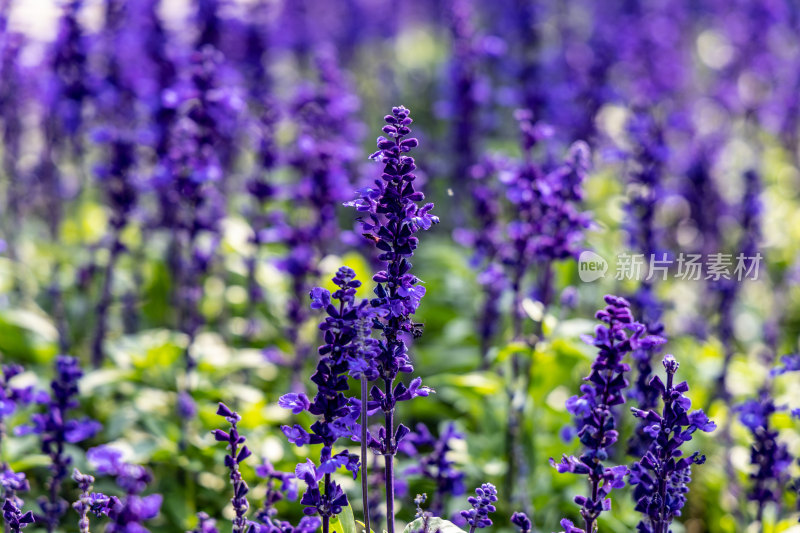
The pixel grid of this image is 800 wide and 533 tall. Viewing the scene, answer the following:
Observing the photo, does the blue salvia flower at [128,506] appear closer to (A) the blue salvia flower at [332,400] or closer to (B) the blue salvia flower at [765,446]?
(A) the blue salvia flower at [332,400]

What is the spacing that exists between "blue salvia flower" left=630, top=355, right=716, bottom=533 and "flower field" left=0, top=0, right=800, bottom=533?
1 centimetres

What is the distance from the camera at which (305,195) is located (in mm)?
5805

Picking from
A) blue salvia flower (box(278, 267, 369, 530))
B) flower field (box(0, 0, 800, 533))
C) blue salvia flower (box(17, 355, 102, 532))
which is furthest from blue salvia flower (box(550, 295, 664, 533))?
blue salvia flower (box(17, 355, 102, 532))

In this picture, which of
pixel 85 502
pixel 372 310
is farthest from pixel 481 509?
pixel 85 502

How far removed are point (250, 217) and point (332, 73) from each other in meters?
1.34

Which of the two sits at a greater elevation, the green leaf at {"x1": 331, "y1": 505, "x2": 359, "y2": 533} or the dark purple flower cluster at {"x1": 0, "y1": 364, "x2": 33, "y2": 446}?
the dark purple flower cluster at {"x1": 0, "y1": 364, "x2": 33, "y2": 446}

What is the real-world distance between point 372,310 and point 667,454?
123 centimetres

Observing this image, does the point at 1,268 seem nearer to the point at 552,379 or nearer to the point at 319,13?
the point at 552,379

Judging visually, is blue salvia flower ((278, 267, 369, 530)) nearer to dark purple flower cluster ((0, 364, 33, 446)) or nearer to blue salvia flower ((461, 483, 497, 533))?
blue salvia flower ((461, 483, 497, 533))

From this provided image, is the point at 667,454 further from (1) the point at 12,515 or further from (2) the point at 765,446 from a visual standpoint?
(1) the point at 12,515

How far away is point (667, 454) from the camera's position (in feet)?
10.3

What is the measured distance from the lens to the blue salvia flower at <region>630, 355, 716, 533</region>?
3115 mm

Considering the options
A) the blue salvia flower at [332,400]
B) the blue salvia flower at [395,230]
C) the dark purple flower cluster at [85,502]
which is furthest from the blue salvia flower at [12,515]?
the blue salvia flower at [395,230]

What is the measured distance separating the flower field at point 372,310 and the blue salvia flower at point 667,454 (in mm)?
14
